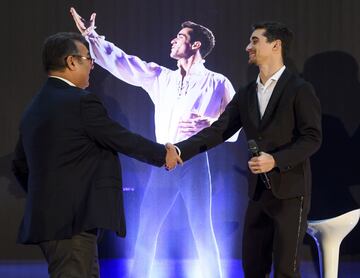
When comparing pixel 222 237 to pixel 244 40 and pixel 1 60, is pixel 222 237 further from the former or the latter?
pixel 1 60

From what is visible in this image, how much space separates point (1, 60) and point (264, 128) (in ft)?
7.53

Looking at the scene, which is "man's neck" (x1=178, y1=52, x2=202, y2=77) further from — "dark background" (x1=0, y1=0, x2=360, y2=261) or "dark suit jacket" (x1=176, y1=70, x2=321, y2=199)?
"dark suit jacket" (x1=176, y1=70, x2=321, y2=199)

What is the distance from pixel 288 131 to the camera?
2.43 metres

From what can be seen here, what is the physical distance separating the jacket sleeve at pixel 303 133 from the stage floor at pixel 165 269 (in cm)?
159

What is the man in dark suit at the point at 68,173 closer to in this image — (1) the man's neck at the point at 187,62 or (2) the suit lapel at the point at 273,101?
(2) the suit lapel at the point at 273,101

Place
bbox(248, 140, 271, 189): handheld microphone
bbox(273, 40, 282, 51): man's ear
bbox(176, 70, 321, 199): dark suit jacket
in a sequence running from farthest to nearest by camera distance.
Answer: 1. bbox(273, 40, 282, 51): man's ear
2. bbox(176, 70, 321, 199): dark suit jacket
3. bbox(248, 140, 271, 189): handheld microphone

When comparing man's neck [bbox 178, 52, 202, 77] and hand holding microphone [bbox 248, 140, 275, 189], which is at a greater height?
man's neck [bbox 178, 52, 202, 77]

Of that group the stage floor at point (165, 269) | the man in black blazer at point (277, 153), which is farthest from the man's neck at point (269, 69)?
the stage floor at point (165, 269)

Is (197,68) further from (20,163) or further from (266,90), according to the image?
(20,163)

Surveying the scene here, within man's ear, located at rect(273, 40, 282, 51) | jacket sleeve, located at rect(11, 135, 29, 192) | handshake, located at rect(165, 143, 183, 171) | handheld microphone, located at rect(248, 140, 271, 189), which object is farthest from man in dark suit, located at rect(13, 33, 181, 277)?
man's ear, located at rect(273, 40, 282, 51)

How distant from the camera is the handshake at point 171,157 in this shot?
2486 mm

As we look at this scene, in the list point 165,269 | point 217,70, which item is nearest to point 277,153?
point 217,70

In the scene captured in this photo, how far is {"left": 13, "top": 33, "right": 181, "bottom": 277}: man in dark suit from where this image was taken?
6.61 feet

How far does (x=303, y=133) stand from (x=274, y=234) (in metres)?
0.48
